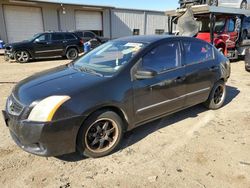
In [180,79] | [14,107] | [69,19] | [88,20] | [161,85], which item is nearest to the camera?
[14,107]

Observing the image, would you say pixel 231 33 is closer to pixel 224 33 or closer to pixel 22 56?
pixel 224 33

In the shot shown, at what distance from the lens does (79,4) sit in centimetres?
2238

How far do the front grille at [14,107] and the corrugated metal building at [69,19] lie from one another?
18.8 meters

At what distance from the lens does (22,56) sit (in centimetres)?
1316

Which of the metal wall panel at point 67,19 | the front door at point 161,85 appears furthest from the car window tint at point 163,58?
the metal wall panel at point 67,19

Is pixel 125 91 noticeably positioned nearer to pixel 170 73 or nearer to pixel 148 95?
pixel 148 95

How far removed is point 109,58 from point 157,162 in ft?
5.98

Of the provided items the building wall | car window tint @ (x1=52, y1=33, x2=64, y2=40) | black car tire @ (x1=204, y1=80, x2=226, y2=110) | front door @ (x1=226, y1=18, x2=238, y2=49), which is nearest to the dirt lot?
black car tire @ (x1=204, y1=80, x2=226, y2=110)

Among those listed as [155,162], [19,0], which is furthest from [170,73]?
[19,0]

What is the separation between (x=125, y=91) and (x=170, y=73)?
3.22ft

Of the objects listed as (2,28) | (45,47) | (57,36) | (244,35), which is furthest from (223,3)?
(2,28)

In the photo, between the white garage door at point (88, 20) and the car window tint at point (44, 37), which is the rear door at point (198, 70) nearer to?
the car window tint at point (44, 37)

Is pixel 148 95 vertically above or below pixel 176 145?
above

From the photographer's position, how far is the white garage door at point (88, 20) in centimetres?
2362
